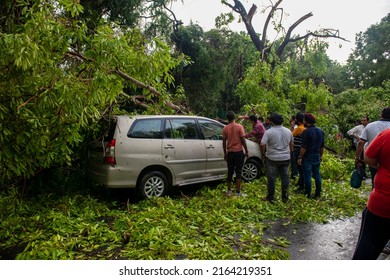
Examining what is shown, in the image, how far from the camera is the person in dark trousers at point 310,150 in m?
5.94

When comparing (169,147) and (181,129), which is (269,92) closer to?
(181,129)

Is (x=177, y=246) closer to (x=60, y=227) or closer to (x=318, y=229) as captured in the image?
(x=60, y=227)

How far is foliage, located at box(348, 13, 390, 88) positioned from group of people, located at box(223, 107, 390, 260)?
2940 cm

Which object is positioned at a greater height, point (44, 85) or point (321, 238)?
point (44, 85)

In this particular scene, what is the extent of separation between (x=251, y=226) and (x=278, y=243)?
0.66 metres

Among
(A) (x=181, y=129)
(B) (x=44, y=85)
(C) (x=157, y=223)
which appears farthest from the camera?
(A) (x=181, y=129)

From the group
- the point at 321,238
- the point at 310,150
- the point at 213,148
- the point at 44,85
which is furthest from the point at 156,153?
the point at 321,238

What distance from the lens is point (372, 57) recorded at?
33.2 meters

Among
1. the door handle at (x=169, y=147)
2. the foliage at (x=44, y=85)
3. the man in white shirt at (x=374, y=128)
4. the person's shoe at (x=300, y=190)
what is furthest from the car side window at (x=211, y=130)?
the man in white shirt at (x=374, y=128)

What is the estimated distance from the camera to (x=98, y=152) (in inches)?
229

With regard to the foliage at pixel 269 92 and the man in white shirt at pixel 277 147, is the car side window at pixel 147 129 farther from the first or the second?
the foliage at pixel 269 92

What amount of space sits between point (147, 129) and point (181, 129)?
0.83m

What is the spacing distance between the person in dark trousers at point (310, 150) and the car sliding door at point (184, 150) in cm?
208

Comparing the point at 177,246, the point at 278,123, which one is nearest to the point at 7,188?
the point at 177,246
